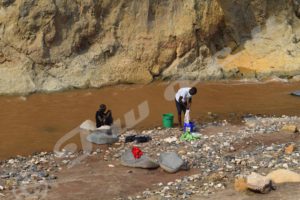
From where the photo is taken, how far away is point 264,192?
837 centimetres

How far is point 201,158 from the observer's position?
35.7 ft

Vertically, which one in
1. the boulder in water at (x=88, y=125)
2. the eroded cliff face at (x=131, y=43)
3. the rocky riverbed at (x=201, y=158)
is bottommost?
the rocky riverbed at (x=201, y=158)

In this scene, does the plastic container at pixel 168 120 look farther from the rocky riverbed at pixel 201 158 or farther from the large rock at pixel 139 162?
the large rock at pixel 139 162

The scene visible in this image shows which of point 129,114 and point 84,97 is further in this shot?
point 84,97

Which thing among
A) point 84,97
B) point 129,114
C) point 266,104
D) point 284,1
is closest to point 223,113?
point 266,104

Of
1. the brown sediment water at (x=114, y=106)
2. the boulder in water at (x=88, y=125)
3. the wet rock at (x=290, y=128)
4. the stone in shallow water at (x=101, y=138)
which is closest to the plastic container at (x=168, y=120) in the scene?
the brown sediment water at (x=114, y=106)

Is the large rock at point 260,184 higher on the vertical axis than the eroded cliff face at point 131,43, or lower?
lower

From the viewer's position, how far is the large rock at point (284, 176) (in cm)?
888

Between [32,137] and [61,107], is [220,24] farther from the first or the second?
[32,137]

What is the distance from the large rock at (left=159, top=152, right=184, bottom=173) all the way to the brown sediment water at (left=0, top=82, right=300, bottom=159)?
3.17 m

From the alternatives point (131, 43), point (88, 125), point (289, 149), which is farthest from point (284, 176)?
point (131, 43)

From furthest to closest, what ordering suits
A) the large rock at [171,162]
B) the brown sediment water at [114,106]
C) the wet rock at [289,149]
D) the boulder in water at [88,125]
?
the brown sediment water at [114,106] < the boulder in water at [88,125] < the wet rock at [289,149] < the large rock at [171,162]

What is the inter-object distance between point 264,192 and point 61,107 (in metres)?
9.10

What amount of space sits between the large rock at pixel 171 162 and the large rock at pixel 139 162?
0.19 m
